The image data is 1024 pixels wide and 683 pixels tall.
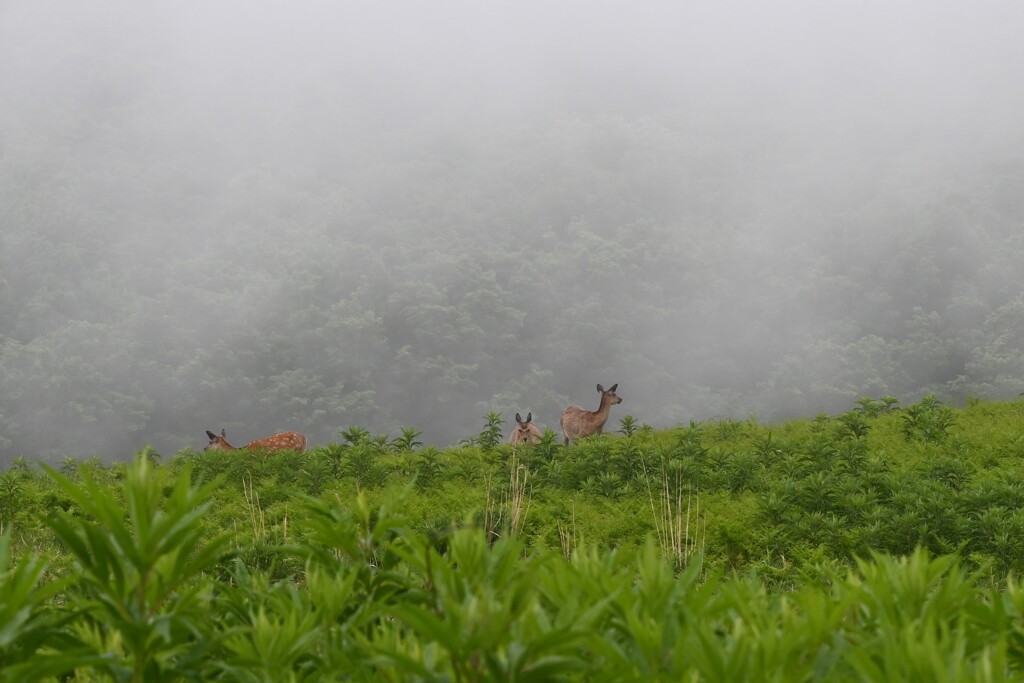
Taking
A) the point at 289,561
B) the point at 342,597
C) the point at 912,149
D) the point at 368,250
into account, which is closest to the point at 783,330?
the point at 368,250

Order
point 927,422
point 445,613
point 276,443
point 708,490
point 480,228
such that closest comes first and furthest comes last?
point 445,613 < point 708,490 < point 927,422 < point 276,443 < point 480,228

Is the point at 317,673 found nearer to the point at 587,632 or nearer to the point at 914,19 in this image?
the point at 587,632

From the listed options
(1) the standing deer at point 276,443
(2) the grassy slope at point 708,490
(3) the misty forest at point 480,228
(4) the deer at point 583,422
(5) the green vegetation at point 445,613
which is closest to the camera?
(5) the green vegetation at point 445,613

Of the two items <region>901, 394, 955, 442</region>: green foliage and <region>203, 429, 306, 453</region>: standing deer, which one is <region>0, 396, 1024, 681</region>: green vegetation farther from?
<region>203, 429, 306, 453</region>: standing deer

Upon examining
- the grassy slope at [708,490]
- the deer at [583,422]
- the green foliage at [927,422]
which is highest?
the deer at [583,422]

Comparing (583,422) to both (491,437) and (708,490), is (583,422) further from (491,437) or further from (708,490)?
(708,490)

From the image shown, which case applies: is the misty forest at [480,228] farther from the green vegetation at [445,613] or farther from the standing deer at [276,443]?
the green vegetation at [445,613]

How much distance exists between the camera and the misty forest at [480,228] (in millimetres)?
56156

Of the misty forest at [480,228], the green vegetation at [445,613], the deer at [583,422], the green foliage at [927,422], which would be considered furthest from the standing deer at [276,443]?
the misty forest at [480,228]

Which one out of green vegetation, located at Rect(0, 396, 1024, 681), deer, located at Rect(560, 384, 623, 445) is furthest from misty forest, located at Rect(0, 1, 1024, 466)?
green vegetation, located at Rect(0, 396, 1024, 681)

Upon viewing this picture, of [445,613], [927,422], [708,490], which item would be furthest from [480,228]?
[445,613]

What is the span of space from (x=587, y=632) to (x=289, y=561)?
714 centimetres

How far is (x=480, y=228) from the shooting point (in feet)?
261

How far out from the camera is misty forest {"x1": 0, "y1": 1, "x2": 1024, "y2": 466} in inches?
2211
